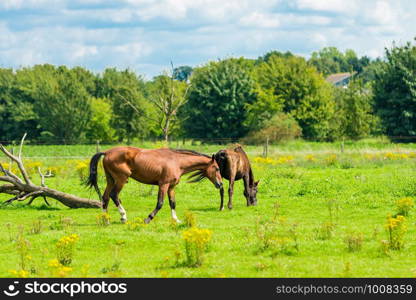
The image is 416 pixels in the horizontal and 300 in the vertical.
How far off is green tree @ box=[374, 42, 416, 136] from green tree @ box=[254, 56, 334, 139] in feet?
22.5

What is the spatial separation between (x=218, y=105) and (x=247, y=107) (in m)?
3.06

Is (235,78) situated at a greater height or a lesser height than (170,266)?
greater

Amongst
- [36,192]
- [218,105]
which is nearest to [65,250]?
[36,192]

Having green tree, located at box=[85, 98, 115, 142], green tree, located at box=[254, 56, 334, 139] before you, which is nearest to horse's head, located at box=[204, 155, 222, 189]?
green tree, located at box=[254, 56, 334, 139]

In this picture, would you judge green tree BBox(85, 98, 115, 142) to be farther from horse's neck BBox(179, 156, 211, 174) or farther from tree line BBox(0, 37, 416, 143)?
horse's neck BBox(179, 156, 211, 174)

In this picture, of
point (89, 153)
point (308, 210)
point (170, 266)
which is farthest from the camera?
point (89, 153)

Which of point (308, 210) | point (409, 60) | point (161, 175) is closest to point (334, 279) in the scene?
point (161, 175)

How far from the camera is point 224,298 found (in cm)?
1004

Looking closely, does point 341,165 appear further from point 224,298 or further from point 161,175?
point 224,298

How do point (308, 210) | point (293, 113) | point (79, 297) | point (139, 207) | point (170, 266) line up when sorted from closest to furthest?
point (79, 297)
point (170, 266)
point (308, 210)
point (139, 207)
point (293, 113)

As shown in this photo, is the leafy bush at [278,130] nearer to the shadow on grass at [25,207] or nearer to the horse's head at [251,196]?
the horse's head at [251,196]

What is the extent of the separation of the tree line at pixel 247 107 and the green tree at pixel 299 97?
0.09m

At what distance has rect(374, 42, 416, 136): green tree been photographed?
5406 cm

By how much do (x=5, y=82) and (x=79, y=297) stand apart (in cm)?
7114
